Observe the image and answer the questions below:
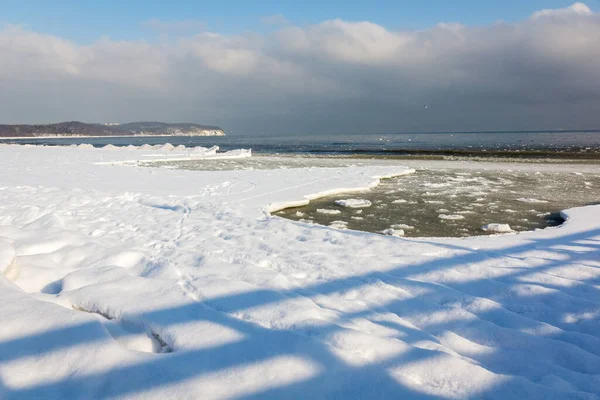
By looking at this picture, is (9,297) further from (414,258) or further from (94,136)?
(94,136)

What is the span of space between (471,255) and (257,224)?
8.32 ft

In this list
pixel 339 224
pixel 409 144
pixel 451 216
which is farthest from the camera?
pixel 409 144

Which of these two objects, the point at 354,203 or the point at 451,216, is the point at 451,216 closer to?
the point at 451,216

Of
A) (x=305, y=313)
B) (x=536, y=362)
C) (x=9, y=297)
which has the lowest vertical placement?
(x=536, y=362)

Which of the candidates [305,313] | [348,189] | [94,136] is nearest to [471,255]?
[305,313]

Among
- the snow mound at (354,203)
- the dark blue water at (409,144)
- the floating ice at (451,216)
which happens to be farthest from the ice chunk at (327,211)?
the dark blue water at (409,144)

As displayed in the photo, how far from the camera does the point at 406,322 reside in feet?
7.57

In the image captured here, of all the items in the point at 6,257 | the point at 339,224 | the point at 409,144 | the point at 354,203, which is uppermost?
the point at 409,144

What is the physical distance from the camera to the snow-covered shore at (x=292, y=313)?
1.61m

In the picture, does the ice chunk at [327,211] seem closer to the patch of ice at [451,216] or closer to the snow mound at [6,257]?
the patch of ice at [451,216]

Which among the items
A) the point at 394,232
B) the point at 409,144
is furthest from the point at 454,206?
the point at 409,144

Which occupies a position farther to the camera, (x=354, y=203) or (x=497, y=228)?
(x=354, y=203)

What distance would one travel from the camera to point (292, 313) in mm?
2174

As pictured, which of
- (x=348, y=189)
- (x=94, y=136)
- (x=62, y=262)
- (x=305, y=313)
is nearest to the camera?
(x=305, y=313)
